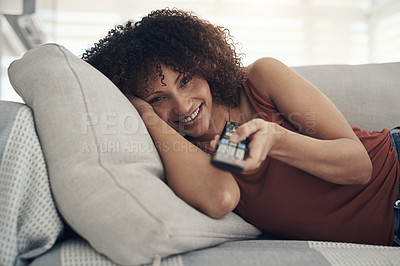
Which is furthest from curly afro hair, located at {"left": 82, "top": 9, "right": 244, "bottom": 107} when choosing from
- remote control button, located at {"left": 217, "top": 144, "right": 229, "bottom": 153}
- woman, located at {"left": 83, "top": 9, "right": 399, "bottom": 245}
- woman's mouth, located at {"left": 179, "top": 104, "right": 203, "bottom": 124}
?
remote control button, located at {"left": 217, "top": 144, "right": 229, "bottom": 153}

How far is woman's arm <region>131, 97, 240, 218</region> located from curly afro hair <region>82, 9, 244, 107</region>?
0.78 ft

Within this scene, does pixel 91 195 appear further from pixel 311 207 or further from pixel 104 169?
pixel 311 207

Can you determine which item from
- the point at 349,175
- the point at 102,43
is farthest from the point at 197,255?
the point at 102,43

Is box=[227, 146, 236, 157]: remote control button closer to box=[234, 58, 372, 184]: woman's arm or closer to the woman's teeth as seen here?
box=[234, 58, 372, 184]: woman's arm

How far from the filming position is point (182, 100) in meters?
0.94

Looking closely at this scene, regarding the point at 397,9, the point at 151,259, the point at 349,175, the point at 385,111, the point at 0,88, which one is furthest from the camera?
the point at 397,9

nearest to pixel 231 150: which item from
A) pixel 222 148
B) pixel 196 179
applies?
pixel 222 148

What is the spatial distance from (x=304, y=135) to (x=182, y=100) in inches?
13.2

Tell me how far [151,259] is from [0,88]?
6.76 ft

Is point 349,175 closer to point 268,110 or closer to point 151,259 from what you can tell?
point 268,110

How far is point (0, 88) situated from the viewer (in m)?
2.16

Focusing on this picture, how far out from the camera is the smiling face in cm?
93

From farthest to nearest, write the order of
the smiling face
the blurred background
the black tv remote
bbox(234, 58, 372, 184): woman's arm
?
the blurred background < the smiling face < bbox(234, 58, 372, 184): woman's arm < the black tv remote

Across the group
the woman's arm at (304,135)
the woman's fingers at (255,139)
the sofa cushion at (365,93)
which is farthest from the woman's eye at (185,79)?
the sofa cushion at (365,93)
